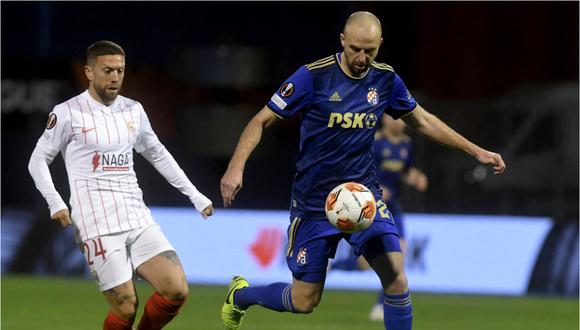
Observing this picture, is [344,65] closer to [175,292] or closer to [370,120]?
[370,120]

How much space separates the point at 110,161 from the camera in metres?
9.34

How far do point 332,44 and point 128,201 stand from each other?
12.3 meters

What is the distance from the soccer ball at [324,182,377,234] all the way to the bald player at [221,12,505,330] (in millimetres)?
113

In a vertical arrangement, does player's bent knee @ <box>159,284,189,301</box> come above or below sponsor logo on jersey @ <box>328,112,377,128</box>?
below

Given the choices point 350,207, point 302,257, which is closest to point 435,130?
point 350,207

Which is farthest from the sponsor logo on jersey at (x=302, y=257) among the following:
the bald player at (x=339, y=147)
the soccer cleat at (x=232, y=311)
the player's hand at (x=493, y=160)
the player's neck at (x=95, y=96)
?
the player's neck at (x=95, y=96)

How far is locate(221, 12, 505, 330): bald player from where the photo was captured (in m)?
9.38

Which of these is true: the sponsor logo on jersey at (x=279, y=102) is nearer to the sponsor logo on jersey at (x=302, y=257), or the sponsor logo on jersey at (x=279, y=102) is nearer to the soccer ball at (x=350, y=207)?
the soccer ball at (x=350, y=207)

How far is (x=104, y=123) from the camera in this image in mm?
9359

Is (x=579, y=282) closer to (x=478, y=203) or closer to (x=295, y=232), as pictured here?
(x=478, y=203)

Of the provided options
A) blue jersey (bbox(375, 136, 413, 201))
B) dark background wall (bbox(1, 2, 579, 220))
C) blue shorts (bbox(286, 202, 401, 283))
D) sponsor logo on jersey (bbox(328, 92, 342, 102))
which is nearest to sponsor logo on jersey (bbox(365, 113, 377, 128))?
sponsor logo on jersey (bbox(328, 92, 342, 102))

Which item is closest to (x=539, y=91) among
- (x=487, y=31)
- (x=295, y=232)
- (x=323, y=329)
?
(x=487, y=31)

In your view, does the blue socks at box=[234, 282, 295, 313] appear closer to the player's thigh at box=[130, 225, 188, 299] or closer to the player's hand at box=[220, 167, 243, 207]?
the player's thigh at box=[130, 225, 188, 299]

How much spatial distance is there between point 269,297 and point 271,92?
1083 cm
